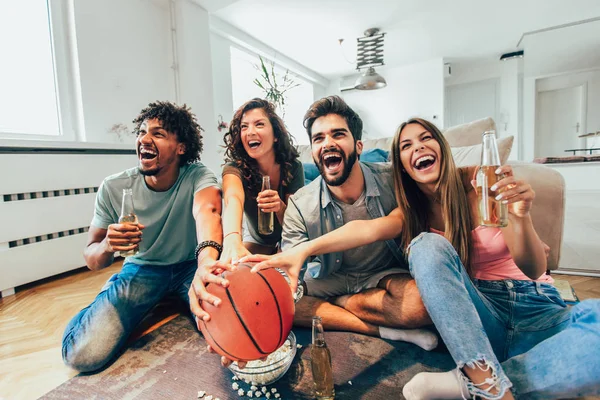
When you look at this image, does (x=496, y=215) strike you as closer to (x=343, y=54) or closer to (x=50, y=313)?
(x=50, y=313)

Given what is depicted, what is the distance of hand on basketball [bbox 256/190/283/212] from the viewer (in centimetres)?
151

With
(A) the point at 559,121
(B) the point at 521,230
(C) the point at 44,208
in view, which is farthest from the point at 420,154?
(A) the point at 559,121

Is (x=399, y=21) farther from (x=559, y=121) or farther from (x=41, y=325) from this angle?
(x=41, y=325)

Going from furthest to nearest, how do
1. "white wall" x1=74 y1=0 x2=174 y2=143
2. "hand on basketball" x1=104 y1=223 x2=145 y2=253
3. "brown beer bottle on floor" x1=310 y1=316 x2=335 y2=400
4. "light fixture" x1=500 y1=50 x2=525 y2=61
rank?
"light fixture" x1=500 y1=50 x2=525 y2=61
"white wall" x1=74 y1=0 x2=174 y2=143
"hand on basketball" x1=104 y1=223 x2=145 y2=253
"brown beer bottle on floor" x1=310 y1=316 x2=335 y2=400

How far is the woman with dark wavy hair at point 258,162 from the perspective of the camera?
1.77m

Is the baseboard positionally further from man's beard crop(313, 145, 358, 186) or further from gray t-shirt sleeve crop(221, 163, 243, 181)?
gray t-shirt sleeve crop(221, 163, 243, 181)

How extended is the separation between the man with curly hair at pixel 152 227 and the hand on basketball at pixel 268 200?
218mm

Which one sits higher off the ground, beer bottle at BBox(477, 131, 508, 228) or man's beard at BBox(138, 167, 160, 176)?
man's beard at BBox(138, 167, 160, 176)

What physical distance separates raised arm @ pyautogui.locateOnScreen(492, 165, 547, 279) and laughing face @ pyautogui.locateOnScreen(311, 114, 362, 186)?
0.59m

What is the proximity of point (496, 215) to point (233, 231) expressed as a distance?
3.32 ft

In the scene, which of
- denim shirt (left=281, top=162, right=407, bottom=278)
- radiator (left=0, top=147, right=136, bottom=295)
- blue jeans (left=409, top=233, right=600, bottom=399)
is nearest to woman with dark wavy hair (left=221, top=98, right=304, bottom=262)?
denim shirt (left=281, top=162, right=407, bottom=278)

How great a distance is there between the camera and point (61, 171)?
2.54 meters

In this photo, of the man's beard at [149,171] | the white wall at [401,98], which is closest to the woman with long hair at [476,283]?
the man's beard at [149,171]

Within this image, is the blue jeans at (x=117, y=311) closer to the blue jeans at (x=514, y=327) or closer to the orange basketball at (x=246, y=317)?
the orange basketball at (x=246, y=317)
